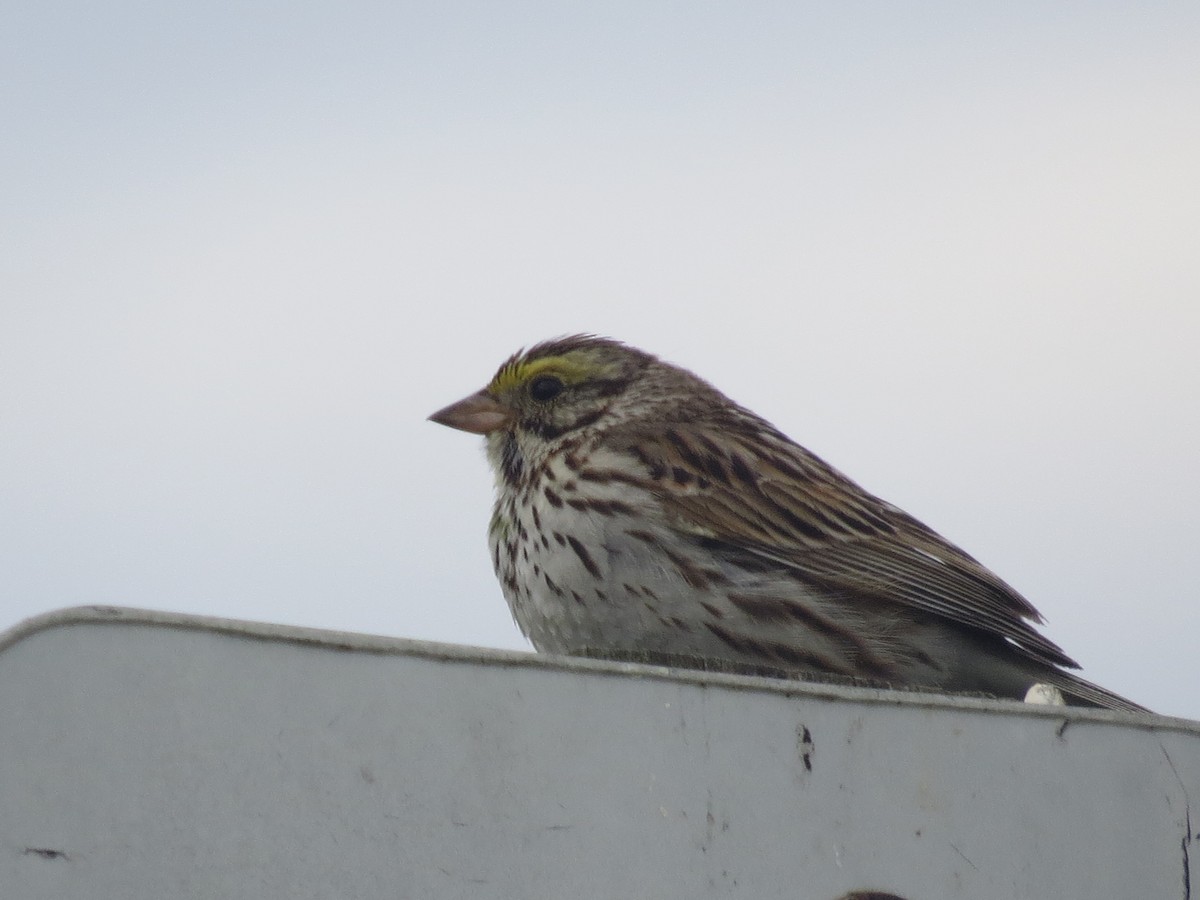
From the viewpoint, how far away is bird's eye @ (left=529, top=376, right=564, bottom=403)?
538 cm

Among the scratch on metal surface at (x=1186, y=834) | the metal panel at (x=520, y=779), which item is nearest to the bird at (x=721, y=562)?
the scratch on metal surface at (x=1186, y=834)

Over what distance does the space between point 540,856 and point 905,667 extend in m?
2.48

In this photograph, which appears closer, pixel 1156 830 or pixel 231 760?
pixel 231 760

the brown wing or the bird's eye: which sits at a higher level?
the bird's eye

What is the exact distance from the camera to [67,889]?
1.96 meters

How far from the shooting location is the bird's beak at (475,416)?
5312mm

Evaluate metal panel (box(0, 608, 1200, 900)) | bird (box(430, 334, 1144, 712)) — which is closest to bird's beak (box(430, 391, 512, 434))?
bird (box(430, 334, 1144, 712))

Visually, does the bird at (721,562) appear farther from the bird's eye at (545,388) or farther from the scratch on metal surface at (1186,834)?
the scratch on metal surface at (1186,834)

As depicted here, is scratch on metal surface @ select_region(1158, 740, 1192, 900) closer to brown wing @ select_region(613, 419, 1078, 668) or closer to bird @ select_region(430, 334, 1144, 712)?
bird @ select_region(430, 334, 1144, 712)

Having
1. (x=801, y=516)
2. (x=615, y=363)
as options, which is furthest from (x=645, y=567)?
(x=615, y=363)

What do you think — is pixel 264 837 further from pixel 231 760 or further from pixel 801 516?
pixel 801 516

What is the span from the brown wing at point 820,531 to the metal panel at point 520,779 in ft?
5.74

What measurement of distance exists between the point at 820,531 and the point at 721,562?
519 millimetres

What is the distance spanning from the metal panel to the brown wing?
1.75m
